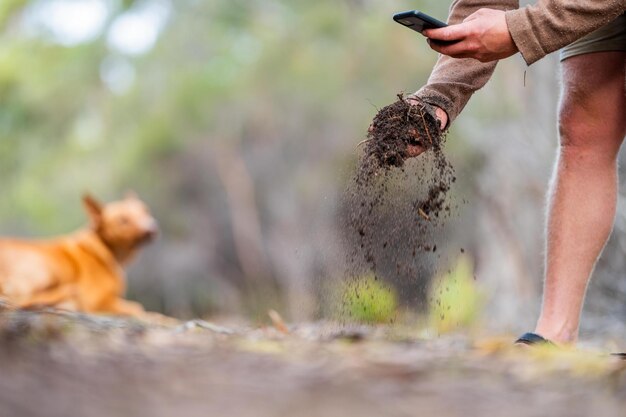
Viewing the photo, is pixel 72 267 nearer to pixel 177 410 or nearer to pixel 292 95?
pixel 177 410

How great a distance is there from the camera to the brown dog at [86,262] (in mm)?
7383

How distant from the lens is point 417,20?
2.87 metres

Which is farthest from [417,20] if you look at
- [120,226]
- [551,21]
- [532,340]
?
[120,226]

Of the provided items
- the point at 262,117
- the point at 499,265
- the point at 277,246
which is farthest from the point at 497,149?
the point at 262,117

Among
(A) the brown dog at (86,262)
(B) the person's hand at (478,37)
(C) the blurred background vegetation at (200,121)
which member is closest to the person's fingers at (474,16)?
(B) the person's hand at (478,37)

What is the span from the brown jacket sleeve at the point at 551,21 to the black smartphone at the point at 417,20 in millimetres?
232

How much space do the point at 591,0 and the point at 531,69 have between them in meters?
4.03

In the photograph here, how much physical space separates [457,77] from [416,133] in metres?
0.29

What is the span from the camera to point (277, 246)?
16.9 m

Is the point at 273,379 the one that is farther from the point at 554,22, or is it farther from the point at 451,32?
the point at 554,22

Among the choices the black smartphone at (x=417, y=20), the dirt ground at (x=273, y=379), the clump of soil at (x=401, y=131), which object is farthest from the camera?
the clump of soil at (x=401, y=131)

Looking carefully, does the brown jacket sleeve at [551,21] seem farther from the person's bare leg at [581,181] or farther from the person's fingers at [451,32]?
the person's bare leg at [581,181]

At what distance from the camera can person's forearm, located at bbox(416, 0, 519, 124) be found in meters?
3.23

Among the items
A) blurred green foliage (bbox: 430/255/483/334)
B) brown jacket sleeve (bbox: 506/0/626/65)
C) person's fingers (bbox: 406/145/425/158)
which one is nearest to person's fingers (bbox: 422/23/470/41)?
brown jacket sleeve (bbox: 506/0/626/65)
